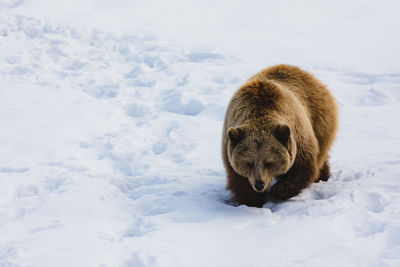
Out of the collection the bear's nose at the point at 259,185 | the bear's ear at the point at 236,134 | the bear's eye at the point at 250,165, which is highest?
the bear's ear at the point at 236,134

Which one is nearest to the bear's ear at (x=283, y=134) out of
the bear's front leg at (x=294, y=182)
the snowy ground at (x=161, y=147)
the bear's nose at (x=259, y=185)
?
the bear's nose at (x=259, y=185)

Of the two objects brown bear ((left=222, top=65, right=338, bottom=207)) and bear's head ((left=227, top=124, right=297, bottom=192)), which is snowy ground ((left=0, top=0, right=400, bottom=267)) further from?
bear's head ((left=227, top=124, right=297, bottom=192))

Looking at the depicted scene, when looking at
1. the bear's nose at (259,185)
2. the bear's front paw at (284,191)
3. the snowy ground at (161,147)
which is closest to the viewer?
the snowy ground at (161,147)

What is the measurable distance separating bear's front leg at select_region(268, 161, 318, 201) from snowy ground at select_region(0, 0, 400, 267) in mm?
122

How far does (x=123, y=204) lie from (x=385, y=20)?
52.3ft

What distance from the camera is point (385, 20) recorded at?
17.5 metres

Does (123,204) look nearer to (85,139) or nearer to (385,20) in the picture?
(85,139)

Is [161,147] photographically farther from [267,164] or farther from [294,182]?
[267,164]

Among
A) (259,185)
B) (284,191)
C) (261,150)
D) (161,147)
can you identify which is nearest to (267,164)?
(261,150)

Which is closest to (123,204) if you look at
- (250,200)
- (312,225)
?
(250,200)

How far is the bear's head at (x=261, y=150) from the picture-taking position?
4.33m

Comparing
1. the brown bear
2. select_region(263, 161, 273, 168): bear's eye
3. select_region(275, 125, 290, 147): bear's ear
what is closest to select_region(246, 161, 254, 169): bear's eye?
the brown bear

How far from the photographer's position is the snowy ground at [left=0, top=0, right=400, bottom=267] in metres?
3.68

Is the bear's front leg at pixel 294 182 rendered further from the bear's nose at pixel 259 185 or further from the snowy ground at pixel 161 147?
the bear's nose at pixel 259 185
